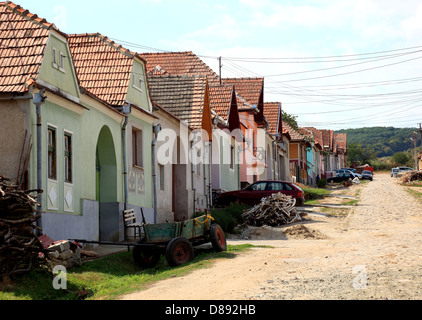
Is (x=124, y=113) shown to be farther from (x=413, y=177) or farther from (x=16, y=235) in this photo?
(x=413, y=177)

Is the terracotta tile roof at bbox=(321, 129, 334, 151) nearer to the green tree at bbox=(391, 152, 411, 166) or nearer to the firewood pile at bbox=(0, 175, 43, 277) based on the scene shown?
the green tree at bbox=(391, 152, 411, 166)

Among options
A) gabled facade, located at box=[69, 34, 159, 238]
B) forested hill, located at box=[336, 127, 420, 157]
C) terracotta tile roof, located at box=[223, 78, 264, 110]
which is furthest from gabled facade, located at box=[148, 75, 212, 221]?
forested hill, located at box=[336, 127, 420, 157]

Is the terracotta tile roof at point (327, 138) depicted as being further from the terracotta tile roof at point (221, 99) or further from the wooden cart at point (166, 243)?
the wooden cart at point (166, 243)

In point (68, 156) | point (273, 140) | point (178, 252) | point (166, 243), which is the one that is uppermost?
point (273, 140)

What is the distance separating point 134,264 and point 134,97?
7.11 m

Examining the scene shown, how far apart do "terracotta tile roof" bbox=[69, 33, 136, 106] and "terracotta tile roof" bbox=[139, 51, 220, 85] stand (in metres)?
15.3

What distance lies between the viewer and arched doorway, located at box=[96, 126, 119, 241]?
20.0 meters

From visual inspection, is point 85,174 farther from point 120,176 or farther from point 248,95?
point 248,95

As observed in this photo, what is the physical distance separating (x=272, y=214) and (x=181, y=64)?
14071 mm

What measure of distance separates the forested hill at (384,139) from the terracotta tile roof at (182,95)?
153m

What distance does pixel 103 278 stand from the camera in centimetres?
1420

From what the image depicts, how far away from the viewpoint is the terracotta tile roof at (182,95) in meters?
28.3

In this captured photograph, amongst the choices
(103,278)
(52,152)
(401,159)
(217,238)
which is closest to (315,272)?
(103,278)
